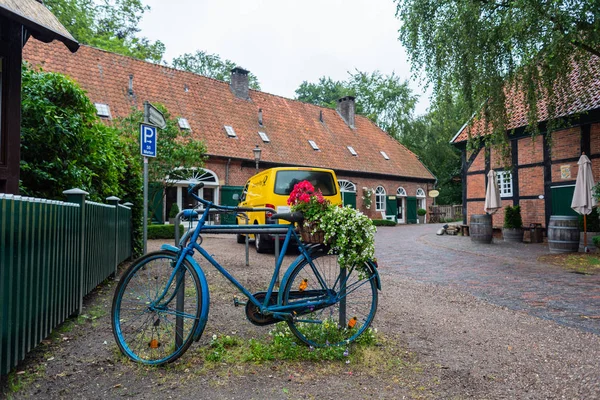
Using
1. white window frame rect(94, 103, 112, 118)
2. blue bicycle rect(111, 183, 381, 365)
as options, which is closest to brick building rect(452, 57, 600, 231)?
blue bicycle rect(111, 183, 381, 365)

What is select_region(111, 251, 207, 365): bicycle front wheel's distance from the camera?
3.13 metres

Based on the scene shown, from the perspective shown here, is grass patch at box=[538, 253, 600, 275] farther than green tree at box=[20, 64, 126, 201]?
Yes

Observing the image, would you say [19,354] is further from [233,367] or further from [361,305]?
[361,305]

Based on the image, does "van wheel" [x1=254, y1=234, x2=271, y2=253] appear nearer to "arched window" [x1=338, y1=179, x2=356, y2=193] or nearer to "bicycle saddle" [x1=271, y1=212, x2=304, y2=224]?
"bicycle saddle" [x1=271, y1=212, x2=304, y2=224]

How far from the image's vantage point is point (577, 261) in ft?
30.6

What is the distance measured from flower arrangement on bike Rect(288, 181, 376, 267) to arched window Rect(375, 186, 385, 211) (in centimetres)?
2405

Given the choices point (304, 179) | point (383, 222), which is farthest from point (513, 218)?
point (383, 222)

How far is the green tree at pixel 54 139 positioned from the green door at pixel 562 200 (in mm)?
13958

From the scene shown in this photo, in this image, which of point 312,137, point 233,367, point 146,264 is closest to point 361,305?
point 233,367

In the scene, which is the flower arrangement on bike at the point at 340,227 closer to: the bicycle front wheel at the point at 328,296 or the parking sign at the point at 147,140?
the bicycle front wheel at the point at 328,296

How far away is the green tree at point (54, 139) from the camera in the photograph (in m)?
5.55

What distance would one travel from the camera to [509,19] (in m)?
9.12

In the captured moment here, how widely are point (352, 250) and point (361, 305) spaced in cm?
72

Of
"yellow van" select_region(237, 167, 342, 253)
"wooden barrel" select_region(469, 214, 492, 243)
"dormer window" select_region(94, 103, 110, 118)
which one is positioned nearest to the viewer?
"yellow van" select_region(237, 167, 342, 253)
